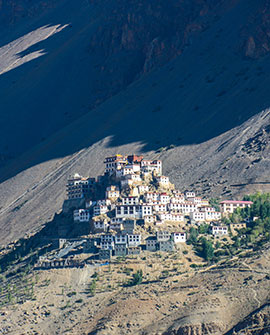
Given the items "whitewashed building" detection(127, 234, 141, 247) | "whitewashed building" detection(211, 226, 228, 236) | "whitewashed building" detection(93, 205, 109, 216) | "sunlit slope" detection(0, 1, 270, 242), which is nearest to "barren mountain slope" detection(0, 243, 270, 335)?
"whitewashed building" detection(127, 234, 141, 247)

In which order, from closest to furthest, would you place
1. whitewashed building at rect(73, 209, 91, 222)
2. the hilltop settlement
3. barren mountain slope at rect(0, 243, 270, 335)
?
barren mountain slope at rect(0, 243, 270, 335), the hilltop settlement, whitewashed building at rect(73, 209, 91, 222)

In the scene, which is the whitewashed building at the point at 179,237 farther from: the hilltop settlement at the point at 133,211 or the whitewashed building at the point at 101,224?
the whitewashed building at the point at 101,224

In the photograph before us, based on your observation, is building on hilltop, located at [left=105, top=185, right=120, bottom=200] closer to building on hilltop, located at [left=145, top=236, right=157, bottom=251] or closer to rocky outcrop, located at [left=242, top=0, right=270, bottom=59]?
building on hilltop, located at [left=145, top=236, right=157, bottom=251]

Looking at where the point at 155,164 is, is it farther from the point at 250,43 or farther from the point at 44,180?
the point at 250,43

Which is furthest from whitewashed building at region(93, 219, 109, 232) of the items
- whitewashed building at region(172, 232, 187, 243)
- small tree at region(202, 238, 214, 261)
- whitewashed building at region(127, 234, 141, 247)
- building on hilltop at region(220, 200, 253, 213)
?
building on hilltop at region(220, 200, 253, 213)

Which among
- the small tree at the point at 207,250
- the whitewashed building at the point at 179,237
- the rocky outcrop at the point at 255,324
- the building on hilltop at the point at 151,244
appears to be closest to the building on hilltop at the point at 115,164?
the whitewashed building at the point at 179,237

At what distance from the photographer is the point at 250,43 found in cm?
18725

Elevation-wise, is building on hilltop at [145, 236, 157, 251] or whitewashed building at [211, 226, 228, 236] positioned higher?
whitewashed building at [211, 226, 228, 236]

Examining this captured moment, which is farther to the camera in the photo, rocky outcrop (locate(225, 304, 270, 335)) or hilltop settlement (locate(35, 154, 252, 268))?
hilltop settlement (locate(35, 154, 252, 268))

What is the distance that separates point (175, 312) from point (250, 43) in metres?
101

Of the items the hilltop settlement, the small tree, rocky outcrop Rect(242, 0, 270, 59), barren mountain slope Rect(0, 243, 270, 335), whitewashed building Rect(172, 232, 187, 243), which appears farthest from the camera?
rocky outcrop Rect(242, 0, 270, 59)

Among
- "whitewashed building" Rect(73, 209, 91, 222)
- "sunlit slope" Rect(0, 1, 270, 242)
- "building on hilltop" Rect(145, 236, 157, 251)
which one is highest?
"sunlit slope" Rect(0, 1, 270, 242)

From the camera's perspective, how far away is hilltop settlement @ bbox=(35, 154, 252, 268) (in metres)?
109

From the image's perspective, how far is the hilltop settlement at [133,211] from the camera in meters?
109
